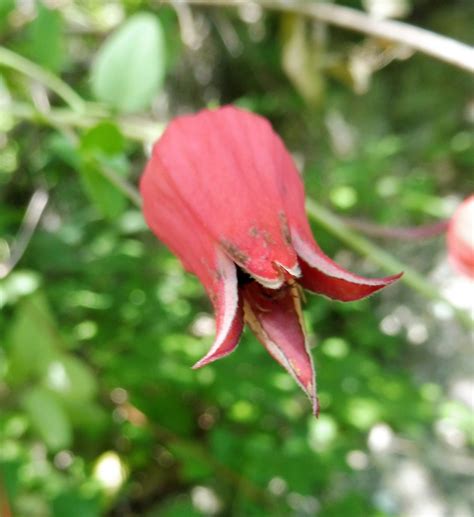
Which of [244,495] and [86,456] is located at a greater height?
[244,495]

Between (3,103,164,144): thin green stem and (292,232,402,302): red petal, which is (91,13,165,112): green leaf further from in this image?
(292,232,402,302): red petal

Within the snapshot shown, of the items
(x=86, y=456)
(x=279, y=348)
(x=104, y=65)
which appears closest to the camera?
(x=279, y=348)

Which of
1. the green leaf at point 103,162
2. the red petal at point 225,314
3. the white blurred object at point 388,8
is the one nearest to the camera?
the red petal at point 225,314

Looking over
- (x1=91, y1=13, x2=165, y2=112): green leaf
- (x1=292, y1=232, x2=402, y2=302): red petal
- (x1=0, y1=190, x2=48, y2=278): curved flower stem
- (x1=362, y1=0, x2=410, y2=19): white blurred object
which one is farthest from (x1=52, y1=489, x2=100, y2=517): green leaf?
(x1=362, y1=0, x2=410, y2=19): white blurred object

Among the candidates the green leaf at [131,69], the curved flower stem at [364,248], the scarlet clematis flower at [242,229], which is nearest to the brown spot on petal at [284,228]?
the scarlet clematis flower at [242,229]

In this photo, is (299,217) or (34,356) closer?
(299,217)

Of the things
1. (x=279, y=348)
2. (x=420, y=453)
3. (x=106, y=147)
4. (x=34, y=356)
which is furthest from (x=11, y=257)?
(x=279, y=348)

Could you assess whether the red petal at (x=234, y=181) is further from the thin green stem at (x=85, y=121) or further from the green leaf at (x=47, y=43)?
the green leaf at (x=47, y=43)

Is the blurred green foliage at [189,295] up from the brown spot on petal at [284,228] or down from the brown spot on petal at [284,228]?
down

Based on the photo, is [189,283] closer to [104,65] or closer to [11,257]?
[11,257]
